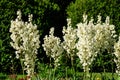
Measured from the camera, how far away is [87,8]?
48.1ft

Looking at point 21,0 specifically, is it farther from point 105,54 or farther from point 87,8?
point 105,54

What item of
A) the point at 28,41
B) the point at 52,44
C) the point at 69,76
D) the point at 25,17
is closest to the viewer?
the point at 28,41

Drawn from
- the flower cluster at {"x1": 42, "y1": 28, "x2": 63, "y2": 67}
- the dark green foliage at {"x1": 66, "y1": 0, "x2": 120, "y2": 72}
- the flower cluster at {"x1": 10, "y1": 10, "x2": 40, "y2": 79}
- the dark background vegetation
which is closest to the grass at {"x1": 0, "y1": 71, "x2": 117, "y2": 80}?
the dark background vegetation

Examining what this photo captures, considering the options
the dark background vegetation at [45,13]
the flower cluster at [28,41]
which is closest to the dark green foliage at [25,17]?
the dark background vegetation at [45,13]

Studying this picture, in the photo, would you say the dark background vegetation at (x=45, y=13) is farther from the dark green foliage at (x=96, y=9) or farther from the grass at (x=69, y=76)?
the grass at (x=69, y=76)

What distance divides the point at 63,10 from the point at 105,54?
246cm

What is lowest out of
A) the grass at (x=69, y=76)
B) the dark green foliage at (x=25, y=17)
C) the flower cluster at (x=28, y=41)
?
the grass at (x=69, y=76)

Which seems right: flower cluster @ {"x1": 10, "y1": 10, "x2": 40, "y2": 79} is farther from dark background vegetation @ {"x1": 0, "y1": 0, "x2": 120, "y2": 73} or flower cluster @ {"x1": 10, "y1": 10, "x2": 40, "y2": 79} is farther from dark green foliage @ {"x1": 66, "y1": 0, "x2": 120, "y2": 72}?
dark green foliage @ {"x1": 66, "y1": 0, "x2": 120, "y2": 72}

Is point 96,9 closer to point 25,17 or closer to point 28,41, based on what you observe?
point 25,17

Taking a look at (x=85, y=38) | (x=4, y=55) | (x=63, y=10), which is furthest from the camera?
(x=63, y=10)

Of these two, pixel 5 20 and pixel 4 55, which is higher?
pixel 5 20

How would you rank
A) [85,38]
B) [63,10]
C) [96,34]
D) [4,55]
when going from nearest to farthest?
[85,38], [96,34], [4,55], [63,10]

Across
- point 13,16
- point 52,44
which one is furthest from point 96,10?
point 52,44

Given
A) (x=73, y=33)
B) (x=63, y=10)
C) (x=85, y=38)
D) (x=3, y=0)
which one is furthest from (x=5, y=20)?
(x=85, y=38)
